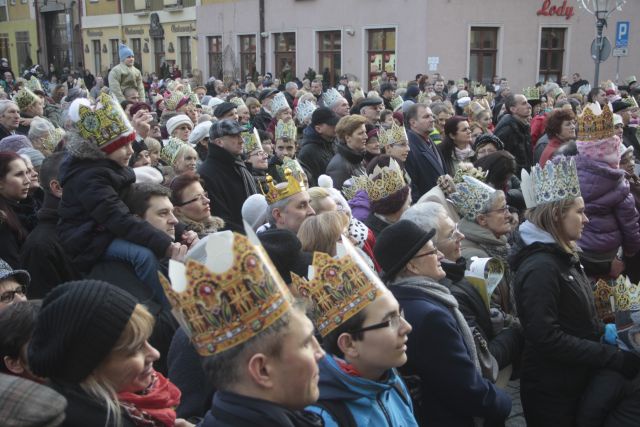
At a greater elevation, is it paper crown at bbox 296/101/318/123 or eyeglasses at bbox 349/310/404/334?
paper crown at bbox 296/101/318/123

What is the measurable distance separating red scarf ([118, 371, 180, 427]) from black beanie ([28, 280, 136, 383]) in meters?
0.22

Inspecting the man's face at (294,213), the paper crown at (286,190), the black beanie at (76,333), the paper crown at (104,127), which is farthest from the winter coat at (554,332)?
the paper crown at (104,127)

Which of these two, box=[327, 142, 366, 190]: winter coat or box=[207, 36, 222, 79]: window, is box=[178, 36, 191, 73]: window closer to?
box=[207, 36, 222, 79]: window

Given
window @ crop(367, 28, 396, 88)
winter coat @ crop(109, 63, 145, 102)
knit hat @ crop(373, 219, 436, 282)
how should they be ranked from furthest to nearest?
window @ crop(367, 28, 396, 88) < winter coat @ crop(109, 63, 145, 102) < knit hat @ crop(373, 219, 436, 282)

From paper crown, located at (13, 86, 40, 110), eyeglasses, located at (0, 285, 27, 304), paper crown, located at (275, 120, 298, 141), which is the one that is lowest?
eyeglasses, located at (0, 285, 27, 304)

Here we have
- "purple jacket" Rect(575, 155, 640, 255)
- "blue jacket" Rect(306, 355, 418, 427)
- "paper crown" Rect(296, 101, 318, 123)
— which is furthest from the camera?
"paper crown" Rect(296, 101, 318, 123)

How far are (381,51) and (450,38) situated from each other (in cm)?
289

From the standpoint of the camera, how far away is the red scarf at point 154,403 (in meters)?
2.24

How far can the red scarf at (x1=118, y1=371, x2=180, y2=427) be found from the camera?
2.24 m

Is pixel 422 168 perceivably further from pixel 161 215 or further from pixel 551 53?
pixel 551 53

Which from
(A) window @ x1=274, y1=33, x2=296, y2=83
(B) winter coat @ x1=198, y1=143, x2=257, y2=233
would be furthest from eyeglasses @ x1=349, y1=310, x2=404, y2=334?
(A) window @ x1=274, y1=33, x2=296, y2=83

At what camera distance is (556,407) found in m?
3.67

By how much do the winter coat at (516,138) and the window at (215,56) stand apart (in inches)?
1046

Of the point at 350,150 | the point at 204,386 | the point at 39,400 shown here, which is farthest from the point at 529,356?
the point at 350,150
